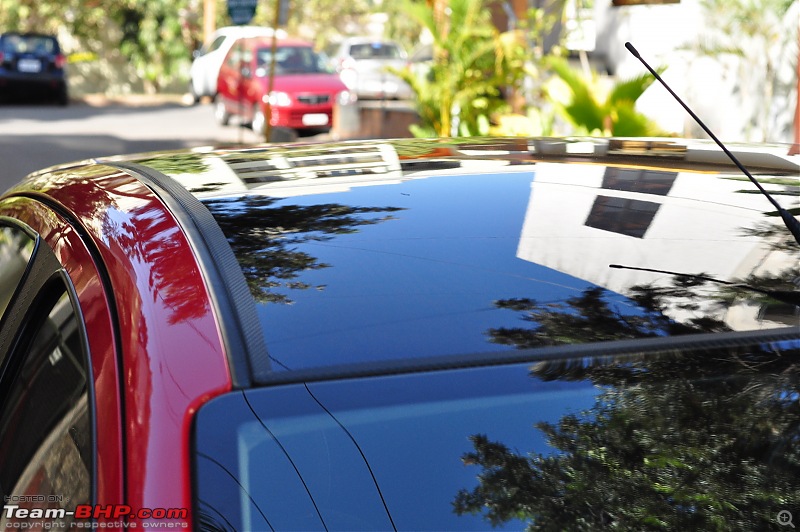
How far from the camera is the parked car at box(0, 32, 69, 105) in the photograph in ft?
88.6

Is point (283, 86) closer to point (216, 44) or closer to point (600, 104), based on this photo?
point (216, 44)

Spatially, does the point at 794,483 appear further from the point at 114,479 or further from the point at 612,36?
the point at 612,36

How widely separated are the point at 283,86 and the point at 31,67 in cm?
1024

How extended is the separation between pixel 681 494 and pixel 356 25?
51.5 m

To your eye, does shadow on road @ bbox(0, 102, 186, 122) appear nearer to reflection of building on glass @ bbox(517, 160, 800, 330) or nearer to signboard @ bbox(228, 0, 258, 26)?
signboard @ bbox(228, 0, 258, 26)

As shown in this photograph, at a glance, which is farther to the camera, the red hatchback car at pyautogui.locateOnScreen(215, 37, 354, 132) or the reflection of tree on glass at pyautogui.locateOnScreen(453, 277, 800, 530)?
the red hatchback car at pyautogui.locateOnScreen(215, 37, 354, 132)

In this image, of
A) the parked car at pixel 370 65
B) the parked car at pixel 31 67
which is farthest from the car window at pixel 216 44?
the parked car at pixel 31 67

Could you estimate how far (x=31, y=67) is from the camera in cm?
2711

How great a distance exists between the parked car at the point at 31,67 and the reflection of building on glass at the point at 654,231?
26.8 meters

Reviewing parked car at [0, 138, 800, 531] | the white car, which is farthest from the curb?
parked car at [0, 138, 800, 531]

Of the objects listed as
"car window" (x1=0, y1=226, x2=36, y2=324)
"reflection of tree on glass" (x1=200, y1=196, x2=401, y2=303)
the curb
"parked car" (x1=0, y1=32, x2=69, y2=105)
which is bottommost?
the curb

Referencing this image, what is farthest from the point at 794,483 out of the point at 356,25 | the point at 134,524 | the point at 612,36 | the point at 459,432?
the point at 356,25

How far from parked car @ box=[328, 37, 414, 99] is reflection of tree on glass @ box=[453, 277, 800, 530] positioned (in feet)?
65.0

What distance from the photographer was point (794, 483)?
5.28 feet
